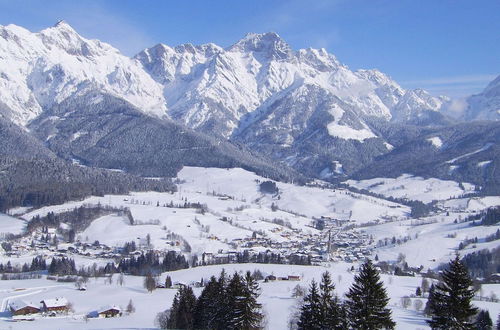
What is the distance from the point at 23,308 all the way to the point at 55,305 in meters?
Result: 4.24

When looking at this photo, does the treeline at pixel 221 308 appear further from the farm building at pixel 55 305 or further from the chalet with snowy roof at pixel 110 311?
the farm building at pixel 55 305

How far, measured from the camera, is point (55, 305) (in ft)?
260

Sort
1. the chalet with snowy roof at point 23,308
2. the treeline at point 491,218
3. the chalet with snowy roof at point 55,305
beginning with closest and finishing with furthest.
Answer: the chalet with snowy roof at point 23,308
the chalet with snowy roof at point 55,305
the treeline at point 491,218

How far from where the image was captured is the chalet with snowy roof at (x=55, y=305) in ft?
257

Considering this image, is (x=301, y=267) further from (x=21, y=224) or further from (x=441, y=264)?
(x=21, y=224)

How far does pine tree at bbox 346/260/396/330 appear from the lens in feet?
110

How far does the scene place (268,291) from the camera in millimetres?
90250

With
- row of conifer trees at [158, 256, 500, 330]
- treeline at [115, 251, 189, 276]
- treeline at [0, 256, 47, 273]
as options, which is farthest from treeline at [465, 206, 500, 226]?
row of conifer trees at [158, 256, 500, 330]

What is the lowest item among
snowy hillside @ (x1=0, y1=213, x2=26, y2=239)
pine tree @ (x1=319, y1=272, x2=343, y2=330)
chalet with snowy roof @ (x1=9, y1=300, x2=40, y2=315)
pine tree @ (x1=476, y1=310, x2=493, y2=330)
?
chalet with snowy roof @ (x1=9, y1=300, x2=40, y2=315)

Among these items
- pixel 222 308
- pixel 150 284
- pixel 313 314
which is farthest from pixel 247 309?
pixel 150 284

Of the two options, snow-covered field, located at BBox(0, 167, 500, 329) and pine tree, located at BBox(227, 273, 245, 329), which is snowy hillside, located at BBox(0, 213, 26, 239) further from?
pine tree, located at BBox(227, 273, 245, 329)

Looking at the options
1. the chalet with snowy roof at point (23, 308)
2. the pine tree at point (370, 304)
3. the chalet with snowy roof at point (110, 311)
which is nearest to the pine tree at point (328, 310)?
the pine tree at point (370, 304)

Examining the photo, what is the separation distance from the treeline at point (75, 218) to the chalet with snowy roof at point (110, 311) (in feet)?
239

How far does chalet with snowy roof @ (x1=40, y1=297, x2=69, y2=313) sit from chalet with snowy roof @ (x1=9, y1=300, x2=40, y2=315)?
132cm
